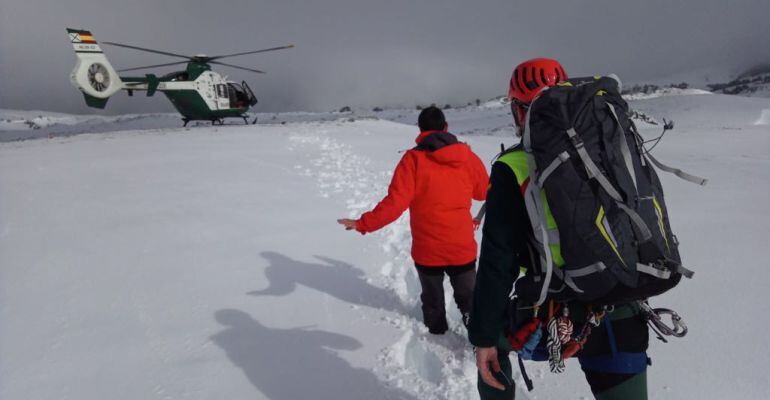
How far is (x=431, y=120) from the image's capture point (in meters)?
3.18

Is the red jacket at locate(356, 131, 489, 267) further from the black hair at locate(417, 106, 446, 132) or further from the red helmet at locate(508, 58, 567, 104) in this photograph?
the red helmet at locate(508, 58, 567, 104)

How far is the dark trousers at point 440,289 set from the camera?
3389 millimetres

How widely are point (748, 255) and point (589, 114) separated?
159 inches

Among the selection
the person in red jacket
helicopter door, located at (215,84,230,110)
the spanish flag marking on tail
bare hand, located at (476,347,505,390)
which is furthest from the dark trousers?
the spanish flag marking on tail

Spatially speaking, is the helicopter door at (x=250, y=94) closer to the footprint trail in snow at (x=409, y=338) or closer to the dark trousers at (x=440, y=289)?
the footprint trail in snow at (x=409, y=338)

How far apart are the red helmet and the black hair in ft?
4.21

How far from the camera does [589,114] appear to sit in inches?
57.2

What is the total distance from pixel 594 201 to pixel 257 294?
3.51m

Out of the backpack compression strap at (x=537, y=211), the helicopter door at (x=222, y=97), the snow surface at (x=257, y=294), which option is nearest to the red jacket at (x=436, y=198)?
the snow surface at (x=257, y=294)

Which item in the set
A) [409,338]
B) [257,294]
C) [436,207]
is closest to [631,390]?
[436,207]

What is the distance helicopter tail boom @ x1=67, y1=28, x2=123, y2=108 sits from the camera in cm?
1848

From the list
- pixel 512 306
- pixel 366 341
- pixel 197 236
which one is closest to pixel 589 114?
pixel 512 306

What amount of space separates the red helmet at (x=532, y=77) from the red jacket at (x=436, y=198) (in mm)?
1266

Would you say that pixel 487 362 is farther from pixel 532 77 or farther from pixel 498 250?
pixel 532 77
